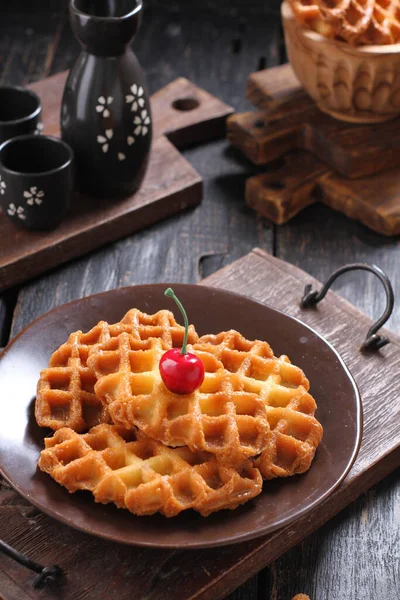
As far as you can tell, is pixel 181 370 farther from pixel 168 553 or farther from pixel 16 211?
pixel 16 211

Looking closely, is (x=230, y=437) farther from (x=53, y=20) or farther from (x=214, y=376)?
(x=53, y=20)

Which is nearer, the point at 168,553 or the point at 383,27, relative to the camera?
the point at 168,553

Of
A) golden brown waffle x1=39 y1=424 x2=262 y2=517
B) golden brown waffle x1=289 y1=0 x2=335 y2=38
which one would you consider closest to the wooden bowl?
golden brown waffle x1=289 y1=0 x2=335 y2=38

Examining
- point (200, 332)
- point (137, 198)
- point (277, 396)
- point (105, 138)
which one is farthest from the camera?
point (137, 198)

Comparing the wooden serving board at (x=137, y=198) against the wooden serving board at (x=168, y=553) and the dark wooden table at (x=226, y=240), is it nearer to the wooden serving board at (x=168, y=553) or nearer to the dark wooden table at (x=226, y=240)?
the dark wooden table at (x=226, y=240)

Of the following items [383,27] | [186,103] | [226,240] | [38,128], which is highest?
[383,27]

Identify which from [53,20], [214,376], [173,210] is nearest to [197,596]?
[214,376]

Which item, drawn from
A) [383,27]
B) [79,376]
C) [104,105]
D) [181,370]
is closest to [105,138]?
[104,105]
